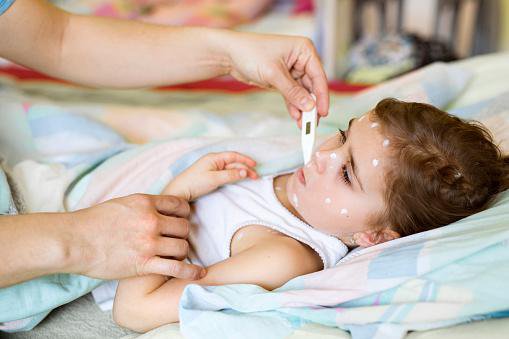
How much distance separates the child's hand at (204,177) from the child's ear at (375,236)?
25 cm

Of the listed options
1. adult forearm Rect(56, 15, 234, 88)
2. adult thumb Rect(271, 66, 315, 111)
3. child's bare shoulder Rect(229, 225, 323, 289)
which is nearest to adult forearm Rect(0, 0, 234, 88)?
adult forearm Rect(56, 15, 234, 88)

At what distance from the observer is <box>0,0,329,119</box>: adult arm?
42.6 inches

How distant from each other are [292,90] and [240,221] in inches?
10.6

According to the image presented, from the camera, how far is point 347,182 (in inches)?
38.9

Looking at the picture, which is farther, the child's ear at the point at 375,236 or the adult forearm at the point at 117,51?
the adult forearm at the point at 117,51

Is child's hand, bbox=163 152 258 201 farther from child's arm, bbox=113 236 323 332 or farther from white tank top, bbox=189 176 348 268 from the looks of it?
child's arm, bbox=113 236 323 332

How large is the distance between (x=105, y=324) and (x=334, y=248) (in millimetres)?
411

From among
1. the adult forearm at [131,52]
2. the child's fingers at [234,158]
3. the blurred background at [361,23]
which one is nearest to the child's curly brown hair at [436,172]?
the child's fingers at [234,158]

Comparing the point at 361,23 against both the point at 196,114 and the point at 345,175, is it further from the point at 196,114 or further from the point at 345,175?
the point at 345,175

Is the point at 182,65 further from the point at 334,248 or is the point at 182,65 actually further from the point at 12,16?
the point at 334,248

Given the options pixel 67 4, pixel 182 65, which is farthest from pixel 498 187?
pixel 67 4

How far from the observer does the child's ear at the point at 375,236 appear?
3.14 feet

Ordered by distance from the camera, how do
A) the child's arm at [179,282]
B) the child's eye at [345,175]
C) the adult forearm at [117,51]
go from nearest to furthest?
the child's arm at [179,282], the child's eye at [345,175], the adult forearm at [117,51]

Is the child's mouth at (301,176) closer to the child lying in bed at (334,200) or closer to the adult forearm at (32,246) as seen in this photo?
the child lying in bed at (334,200)
